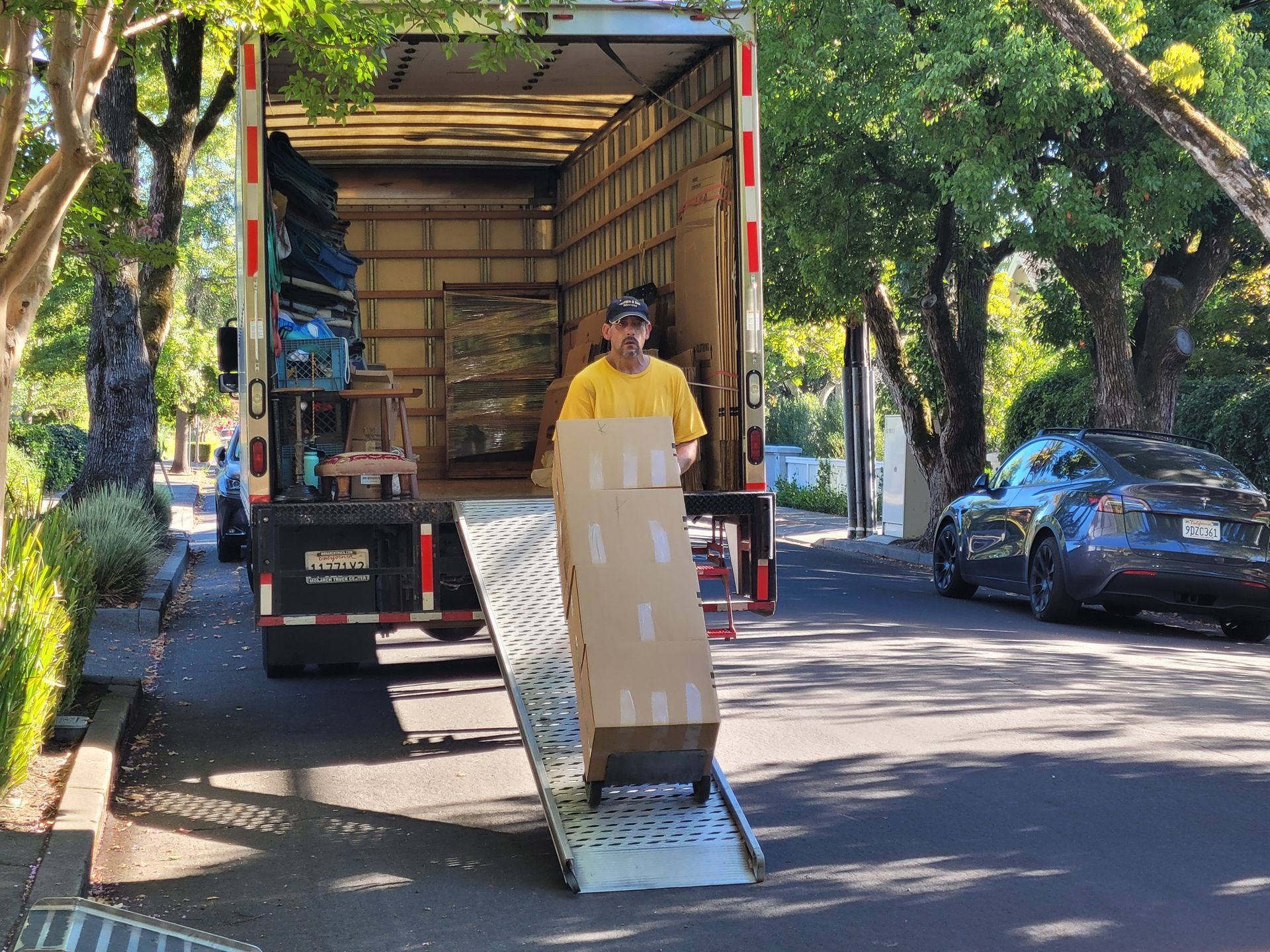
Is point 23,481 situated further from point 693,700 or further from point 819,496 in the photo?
point 819,496

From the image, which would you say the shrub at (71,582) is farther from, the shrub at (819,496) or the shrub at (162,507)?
the shrub at (819,496)

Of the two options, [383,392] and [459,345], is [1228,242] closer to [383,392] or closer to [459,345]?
[459,345]

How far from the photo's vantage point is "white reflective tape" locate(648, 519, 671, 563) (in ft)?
19.5

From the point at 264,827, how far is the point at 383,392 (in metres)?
3.05

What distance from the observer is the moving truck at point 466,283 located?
7.77 m

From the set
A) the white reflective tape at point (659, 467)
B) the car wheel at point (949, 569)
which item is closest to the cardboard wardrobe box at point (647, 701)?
the white reflective tape at point (659, 467)

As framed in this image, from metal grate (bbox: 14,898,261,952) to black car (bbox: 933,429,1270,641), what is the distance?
340 inches

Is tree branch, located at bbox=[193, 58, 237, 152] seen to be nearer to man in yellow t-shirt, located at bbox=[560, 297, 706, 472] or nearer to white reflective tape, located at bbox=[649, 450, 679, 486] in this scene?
man in yellow t-shirt, located at bbox=[560, 297, 706, 472]

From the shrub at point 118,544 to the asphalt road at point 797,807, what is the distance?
2.51 meters

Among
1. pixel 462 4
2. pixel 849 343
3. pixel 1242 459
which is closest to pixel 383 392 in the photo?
pixel 462 4

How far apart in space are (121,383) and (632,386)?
37.1 ft

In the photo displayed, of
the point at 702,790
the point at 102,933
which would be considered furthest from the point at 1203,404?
the point at 102,933

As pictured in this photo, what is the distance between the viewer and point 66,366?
35.5m

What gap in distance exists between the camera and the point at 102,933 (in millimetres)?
4344
